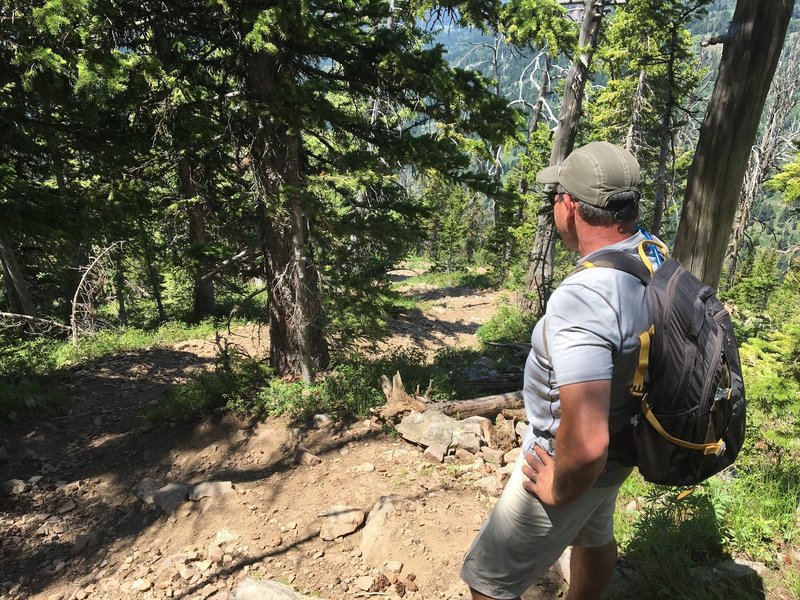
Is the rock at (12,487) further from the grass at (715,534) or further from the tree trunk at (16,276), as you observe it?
the grass at (715,534)

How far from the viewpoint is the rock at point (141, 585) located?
3.93 m

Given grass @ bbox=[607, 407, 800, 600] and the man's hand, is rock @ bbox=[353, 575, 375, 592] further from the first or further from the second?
the man's hand

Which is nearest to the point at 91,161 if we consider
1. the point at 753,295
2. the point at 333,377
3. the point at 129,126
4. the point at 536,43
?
the point at 129,126

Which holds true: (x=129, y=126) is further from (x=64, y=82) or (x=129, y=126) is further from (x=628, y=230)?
(x=628, y=230)

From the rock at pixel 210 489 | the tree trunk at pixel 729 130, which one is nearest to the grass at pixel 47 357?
the rock at pixel 210 489

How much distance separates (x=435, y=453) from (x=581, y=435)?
381cm

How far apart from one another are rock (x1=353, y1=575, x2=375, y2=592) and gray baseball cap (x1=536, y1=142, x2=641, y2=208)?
3.22m

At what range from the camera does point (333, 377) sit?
709cm

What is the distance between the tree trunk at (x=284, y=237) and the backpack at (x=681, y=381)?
16.3ft

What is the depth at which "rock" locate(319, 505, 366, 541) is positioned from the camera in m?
4.15

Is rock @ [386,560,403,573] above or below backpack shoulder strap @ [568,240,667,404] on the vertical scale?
below

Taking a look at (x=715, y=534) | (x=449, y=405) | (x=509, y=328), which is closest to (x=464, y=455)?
(x=449, y=405)

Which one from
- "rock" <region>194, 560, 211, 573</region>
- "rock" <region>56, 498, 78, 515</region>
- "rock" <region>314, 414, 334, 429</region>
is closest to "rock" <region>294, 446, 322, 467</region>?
"rock" <region>314, 414, 334, 429</region>

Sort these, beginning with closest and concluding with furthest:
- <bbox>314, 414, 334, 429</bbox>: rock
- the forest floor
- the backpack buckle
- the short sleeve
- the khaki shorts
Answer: the short sleeve, the backpack buckle, the khaki shorts, the forest floor, <bbox>314, 414, 334, 429</bbox>: rock
